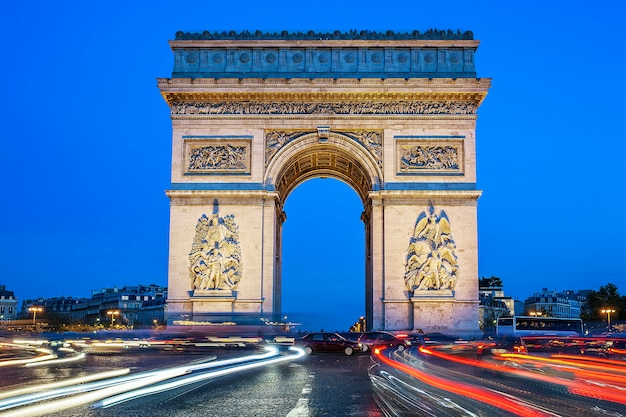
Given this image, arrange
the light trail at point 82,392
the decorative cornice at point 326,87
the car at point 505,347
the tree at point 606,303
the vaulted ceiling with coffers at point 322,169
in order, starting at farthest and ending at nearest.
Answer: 1. the tree at point 606,303
2. the vaulted ceiling with coffers at point 322,169
3. the decorative cornice at point 326,87
4. the car at point 505,347
5. the light trail at point 82,392

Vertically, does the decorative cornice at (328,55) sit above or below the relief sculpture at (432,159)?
above

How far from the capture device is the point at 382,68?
3441 centimetres

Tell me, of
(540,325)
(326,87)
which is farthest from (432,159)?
(540,325)

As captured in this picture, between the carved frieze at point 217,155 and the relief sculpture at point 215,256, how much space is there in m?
2.07

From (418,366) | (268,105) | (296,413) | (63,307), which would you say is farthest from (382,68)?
(63,307)

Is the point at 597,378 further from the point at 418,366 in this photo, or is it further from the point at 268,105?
the point at 268,105

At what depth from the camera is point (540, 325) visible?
42094 millimetres

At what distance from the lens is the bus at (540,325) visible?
40947mm

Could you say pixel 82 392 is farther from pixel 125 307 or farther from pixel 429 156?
pixel 125 307

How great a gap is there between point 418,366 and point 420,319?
14.4 meters

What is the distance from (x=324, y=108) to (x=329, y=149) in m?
1.87

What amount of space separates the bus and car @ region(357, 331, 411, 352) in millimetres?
13001

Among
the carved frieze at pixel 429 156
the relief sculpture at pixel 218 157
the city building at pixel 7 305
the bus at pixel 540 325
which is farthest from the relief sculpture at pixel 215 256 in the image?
the city building at pixel 7 305

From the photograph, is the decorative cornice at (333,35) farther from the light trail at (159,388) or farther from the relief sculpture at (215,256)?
the light trail at (159,388)
